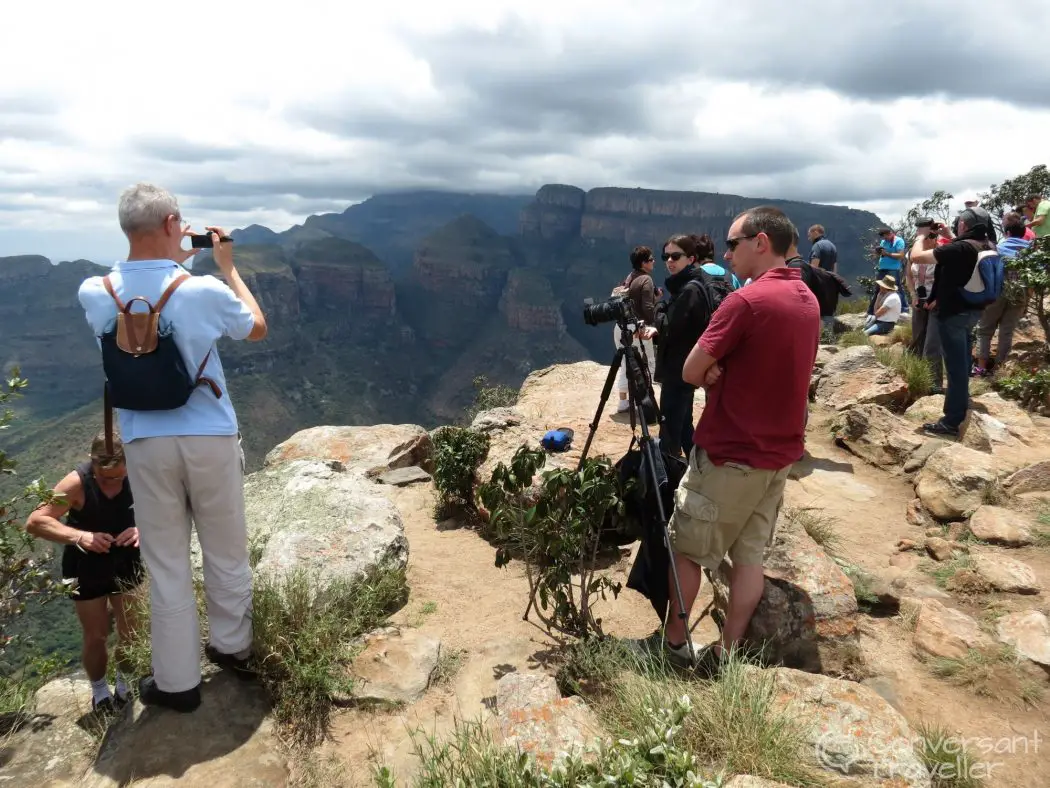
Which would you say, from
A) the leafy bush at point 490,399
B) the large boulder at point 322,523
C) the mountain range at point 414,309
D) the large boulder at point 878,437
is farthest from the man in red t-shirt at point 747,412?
the mountain range at point 414,309

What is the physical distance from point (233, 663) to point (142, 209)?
2531 mm

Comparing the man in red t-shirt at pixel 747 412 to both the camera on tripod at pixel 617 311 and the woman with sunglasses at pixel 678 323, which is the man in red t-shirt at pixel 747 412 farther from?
the woman with sunglasses at pixel 678 323

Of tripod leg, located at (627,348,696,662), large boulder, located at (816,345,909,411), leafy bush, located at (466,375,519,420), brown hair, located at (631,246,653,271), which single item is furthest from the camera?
leafy bush, located at (466,375,519,420)

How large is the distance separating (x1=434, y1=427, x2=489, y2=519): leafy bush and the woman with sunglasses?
2.44 metres

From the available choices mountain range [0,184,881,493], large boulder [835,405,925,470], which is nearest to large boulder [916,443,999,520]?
large boulder [835,405,925,470]

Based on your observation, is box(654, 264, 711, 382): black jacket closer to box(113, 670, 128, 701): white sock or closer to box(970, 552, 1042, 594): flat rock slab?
box(970, 552, 1042, 594): flat rock slab

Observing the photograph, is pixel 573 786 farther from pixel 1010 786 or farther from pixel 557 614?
pixel 1010 786

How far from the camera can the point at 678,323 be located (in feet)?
16.2

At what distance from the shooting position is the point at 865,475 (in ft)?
22.4

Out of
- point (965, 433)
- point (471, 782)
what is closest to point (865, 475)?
point (965, 433)

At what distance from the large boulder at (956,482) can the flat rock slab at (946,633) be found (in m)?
1.82

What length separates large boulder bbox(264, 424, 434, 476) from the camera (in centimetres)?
862

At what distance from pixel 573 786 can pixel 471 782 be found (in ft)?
1.34

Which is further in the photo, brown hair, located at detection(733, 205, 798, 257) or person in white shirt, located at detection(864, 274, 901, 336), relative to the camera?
person in white shirt, located at detection(864, 274, 901, 336)
